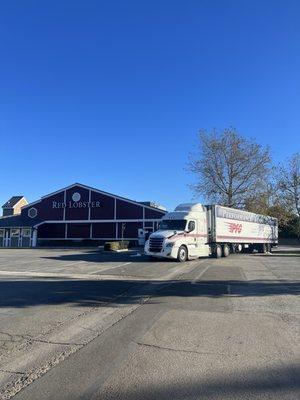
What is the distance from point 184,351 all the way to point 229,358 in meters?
0.68

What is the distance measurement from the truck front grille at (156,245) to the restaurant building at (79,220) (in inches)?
1043

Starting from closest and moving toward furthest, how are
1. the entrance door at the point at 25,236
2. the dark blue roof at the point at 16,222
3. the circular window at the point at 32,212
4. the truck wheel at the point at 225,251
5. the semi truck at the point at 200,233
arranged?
the semi truck at the point at 200,233 < the truck wheel at the point at 225,251 < the entrance door at the point at 25,236 < the dark blue roof at the point at 16,222 < the circular window at the point at 32,212

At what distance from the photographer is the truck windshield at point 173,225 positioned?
28.2 m

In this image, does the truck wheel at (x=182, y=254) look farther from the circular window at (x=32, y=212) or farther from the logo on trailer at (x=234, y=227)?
the circular window at (x=32, y=212)

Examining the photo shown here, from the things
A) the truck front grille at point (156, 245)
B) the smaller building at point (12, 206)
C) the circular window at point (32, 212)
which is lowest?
the truck front grille at point (156, 245)

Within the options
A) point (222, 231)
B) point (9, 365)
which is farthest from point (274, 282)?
point (222, 231)

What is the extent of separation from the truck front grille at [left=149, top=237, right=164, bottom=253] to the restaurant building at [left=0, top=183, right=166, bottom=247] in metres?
26.5

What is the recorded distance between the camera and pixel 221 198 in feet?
183

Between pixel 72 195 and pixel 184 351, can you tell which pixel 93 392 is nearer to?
pixel 184 351

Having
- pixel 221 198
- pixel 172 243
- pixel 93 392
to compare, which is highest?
pixel 221 198

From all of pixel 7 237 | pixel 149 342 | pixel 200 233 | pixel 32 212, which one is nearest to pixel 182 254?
pixel 200 233

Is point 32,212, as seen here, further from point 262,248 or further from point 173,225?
point 173,225

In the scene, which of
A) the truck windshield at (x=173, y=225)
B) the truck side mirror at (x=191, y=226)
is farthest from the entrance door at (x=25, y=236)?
the truck side mirror at (x=191, y=226)

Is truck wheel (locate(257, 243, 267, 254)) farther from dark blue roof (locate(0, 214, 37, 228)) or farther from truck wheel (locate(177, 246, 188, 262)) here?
dark blue roof (locate(0, 214, 37, 228))
